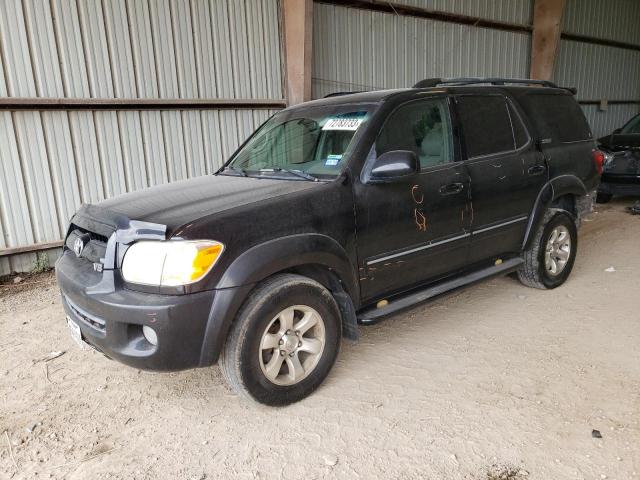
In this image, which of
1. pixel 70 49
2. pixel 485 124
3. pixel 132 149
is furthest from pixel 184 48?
pixel 485 124

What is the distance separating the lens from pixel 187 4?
6484 millimetres

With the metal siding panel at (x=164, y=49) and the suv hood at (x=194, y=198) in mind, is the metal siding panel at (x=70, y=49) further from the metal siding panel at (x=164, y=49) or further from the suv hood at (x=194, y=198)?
the suv hood at (x=194, y=198)

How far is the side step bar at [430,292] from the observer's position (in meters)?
3.21

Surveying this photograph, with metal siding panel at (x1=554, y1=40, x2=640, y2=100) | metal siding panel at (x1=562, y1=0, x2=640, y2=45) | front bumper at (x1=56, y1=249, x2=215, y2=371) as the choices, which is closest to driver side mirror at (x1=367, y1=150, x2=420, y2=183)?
front bumper at (x1=56, y1=249, x2=215, y2=371)

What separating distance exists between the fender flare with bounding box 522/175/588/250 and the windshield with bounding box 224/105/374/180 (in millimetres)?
1866

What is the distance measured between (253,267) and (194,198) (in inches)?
27.5

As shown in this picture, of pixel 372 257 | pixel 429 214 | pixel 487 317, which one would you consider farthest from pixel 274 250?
pixel 487 317

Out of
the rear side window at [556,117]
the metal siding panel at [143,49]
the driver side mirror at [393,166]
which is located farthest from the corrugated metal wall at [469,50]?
the driver side mirror at [393,166]

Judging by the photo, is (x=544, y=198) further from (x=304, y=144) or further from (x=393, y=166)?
(x=304, y=144)

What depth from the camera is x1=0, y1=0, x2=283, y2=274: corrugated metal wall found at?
5551 millimetres

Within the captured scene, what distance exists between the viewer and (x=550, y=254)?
4.59 m

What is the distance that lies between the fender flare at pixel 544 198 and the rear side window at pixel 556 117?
38 centimetres

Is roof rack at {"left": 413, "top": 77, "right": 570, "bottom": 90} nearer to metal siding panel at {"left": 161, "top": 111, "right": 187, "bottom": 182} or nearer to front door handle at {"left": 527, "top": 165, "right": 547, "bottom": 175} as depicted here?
front door handle at {"left": 527, "top": 165, "right": 547, "bottom": 175}

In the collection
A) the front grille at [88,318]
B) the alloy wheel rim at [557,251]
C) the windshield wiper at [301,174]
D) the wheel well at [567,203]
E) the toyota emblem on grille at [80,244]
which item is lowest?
the alloy wheel rim at [557,251]
